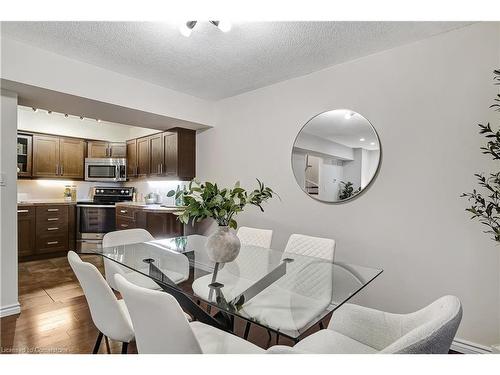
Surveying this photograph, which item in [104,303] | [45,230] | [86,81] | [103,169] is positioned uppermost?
[86,81]

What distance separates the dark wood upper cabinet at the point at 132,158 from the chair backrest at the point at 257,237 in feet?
10.5

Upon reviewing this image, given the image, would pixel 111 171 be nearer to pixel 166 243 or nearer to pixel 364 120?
pixel 166 243

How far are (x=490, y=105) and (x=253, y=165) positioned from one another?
2.25 meters

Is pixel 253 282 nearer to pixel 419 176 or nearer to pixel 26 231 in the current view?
pixel 419 176

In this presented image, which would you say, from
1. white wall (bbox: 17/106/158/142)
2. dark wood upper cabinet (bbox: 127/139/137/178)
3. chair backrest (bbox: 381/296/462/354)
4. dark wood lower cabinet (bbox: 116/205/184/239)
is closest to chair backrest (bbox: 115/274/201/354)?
chair backrest (bbox: 381/296/462/354)

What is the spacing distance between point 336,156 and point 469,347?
1.81 m

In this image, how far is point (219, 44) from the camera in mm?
2303

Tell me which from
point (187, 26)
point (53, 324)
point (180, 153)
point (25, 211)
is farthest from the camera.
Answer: point (25, 211)

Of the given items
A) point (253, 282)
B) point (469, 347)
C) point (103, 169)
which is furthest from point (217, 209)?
point (103, 169)

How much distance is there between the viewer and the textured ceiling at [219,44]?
2.06 meters

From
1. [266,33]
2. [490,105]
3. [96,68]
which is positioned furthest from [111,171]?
[490,105]
